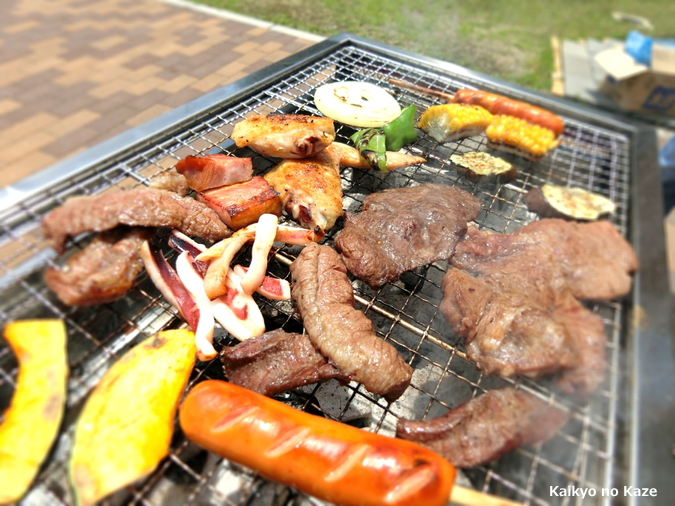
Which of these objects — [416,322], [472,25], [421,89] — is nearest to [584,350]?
[416,322]

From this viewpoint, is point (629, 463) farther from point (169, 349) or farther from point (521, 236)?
point (169, 349)

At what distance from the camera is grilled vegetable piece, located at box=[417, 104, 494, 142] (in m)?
4.04

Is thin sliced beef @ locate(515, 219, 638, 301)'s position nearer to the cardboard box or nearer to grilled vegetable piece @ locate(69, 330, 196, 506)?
grilled vegetable piece @ locate(69, 330, 196, 506)

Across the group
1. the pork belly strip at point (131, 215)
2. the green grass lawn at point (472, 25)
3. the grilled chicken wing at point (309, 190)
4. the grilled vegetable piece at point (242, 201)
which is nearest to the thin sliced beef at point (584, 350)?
the grilled chicken wing at point (309, 190)

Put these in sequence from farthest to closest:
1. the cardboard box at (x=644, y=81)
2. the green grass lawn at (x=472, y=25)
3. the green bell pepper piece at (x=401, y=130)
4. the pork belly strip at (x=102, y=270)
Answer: the green grass lawn at (x=472, y=25) → the cardboard box at (x=644, y=81) → the green bell pepper piece at (x=401, y=130) → the pork belly strip at (x=102, y=270)

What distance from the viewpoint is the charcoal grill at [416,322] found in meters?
2.16

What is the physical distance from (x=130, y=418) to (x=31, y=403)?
20.3 inches

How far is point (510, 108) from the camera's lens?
4395mm

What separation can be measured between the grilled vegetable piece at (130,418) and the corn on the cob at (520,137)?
3673 millimetres

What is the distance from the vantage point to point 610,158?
13.5 feet

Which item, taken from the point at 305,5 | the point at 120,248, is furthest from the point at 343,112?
the point at 305,5

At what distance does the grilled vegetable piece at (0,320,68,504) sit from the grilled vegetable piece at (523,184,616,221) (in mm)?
3869

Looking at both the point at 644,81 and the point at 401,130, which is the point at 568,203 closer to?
the point at 401,130

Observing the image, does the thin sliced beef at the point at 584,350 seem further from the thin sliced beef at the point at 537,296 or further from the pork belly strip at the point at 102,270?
the pork belly strip at the point at 102,270
